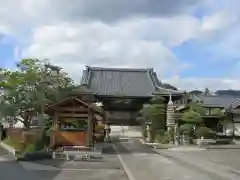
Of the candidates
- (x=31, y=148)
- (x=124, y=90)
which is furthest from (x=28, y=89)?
(x=124, y=90)

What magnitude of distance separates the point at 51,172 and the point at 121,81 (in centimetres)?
4916

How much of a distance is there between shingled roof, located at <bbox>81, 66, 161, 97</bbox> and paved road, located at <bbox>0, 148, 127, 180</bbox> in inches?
1626

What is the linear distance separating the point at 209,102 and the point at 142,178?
52.1 m

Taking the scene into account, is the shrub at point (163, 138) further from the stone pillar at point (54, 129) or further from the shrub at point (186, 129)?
the stone pillar at point (54, 129)

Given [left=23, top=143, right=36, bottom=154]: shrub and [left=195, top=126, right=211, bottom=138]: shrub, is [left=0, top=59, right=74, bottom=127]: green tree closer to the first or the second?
[left=23, top=143, right=36, bottom=154]: shrub

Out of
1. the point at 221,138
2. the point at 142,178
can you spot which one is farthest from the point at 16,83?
the point at 221,138

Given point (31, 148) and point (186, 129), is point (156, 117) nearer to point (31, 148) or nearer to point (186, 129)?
point (186, 129)

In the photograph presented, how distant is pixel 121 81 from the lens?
6588cm

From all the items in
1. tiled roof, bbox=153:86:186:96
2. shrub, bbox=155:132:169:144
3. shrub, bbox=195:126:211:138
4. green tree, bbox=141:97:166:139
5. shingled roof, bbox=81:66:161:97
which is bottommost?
shrub, bbox=155:132:169:144

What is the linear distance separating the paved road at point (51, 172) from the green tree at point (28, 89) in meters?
12.9

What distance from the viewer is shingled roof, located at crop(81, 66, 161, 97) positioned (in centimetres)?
6197

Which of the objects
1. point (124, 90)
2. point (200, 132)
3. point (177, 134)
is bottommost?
point (177, 134)

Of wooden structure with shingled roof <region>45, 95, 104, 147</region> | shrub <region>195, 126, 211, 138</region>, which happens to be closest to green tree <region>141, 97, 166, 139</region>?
shrub <region>195, 126, 211, 138</region>

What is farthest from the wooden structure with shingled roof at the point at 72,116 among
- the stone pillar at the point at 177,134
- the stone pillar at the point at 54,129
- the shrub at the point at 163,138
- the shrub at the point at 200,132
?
the shrub at the point at 200,132
